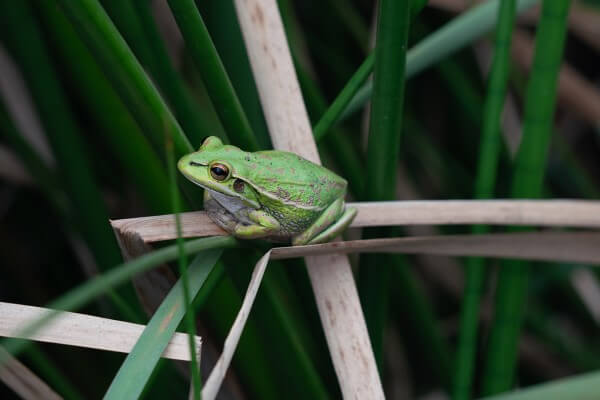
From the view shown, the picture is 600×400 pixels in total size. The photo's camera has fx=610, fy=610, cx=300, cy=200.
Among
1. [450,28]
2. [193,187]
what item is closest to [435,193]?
[450,28]

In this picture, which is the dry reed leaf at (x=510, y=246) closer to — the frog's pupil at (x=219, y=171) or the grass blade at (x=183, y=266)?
the frog's pupil at (x=219, y=171)

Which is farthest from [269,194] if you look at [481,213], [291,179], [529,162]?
[529,162]

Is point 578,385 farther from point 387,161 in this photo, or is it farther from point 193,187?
point 193,187

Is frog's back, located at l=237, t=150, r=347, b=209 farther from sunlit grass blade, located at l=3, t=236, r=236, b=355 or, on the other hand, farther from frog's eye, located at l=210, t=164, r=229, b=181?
sunlit grass blade, located at l=3, t=236, r=236, b=355

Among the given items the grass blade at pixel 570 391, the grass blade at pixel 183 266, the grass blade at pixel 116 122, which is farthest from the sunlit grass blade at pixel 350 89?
the grass blade at pixel 570 391

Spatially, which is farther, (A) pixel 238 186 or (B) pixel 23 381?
(A) pixel 238 186

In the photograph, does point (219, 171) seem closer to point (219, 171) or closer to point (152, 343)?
point (219, 171)
